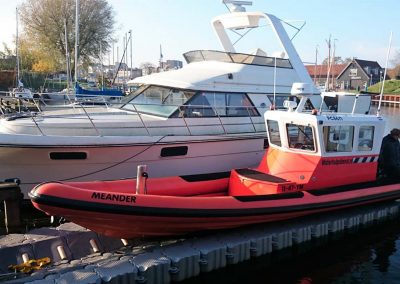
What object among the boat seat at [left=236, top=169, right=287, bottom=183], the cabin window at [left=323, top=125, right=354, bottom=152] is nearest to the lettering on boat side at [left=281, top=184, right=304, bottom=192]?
the boat seat at [left=236, top=169, right=287, bottom=183]

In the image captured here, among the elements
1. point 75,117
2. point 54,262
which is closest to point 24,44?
point 75,117

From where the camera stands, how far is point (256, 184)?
7039mm

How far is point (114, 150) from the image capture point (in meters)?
7.94

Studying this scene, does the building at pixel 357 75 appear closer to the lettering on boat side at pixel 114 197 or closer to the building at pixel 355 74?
the building at pixel 355 74

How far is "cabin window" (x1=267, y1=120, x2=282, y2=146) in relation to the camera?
7.50m

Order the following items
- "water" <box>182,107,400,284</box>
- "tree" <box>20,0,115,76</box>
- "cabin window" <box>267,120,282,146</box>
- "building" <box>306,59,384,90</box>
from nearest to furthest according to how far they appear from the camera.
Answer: "water" <box>182,107,400,284</box> → "cabin window" <box>267,120,282,146</box> → "tree" <box>20,0,115,76</box> → "building" <box>306,59,384,90</box>

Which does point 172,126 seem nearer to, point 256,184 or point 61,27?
point 256,184

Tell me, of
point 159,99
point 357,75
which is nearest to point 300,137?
point 159,99

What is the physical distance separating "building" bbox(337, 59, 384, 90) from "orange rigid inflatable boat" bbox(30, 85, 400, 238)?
58.4m

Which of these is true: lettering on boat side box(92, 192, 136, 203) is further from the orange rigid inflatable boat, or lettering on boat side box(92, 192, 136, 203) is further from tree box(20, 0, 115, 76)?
tree box(20, 0, 115, 76)

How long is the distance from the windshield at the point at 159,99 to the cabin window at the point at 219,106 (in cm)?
22

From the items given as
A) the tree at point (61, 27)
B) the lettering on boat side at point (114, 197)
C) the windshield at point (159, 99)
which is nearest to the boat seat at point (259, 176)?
the windshield at point (159, 99)

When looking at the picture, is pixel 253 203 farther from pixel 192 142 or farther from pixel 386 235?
pixel 386 235

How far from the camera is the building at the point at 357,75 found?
62906 mm
